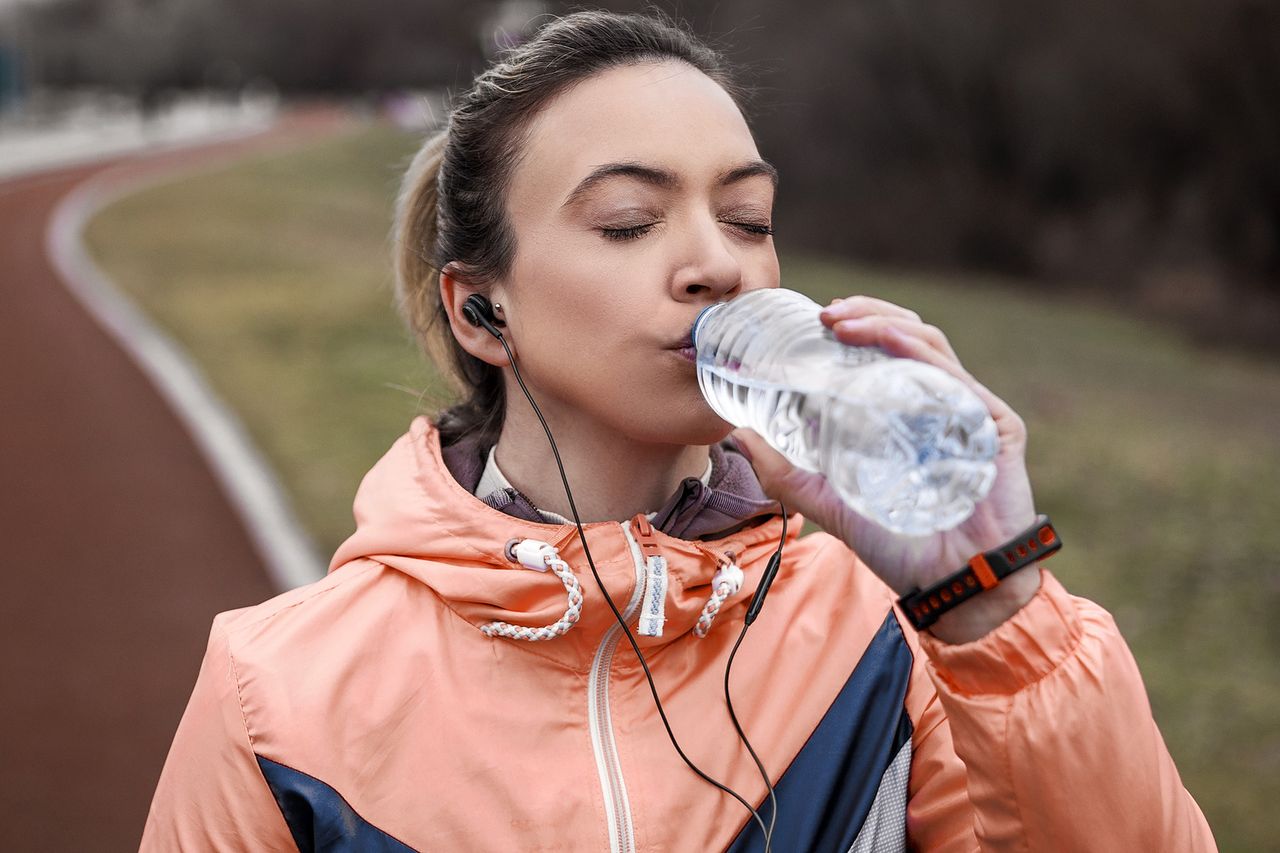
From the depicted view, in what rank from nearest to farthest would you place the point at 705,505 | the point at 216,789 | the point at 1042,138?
the point at 216,789 < the point at 705,505 < the point at 1042,138

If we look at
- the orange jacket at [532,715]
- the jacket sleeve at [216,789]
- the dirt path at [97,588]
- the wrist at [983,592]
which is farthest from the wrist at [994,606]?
the dirt path at [97,588]

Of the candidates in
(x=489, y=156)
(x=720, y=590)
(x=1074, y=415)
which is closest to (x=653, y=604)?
(x=720, y=590)

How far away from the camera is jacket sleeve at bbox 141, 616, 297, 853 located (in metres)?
1.94

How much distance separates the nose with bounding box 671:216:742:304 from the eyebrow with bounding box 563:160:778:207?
0.08 m

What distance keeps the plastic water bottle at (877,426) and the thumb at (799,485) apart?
0.03 meters

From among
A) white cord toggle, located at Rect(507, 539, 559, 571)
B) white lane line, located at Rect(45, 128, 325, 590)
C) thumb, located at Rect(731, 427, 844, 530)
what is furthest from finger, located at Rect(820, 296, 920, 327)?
white lane line, located at Rect(45, 128, 325, 590)

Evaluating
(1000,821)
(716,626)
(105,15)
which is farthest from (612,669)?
(105,15)

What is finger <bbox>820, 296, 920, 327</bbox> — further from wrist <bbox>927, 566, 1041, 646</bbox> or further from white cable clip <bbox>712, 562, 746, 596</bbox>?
white cable clip <bbox>712, 562, 746, 596</bbox>

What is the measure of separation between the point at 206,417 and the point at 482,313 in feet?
28.8

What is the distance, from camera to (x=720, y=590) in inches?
81.3

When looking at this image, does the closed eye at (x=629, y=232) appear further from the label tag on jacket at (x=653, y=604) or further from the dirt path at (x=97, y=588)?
the dirt path at (x=97, y=588)

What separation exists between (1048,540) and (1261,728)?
4.46 meters

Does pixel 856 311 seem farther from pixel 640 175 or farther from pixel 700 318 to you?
pixel 640 175

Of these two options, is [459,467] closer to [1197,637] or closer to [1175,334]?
[1197,637]
